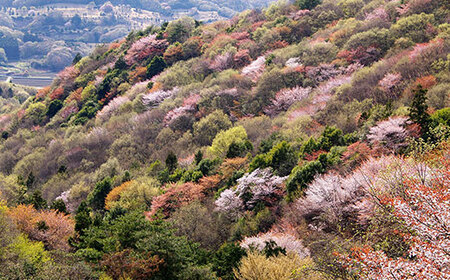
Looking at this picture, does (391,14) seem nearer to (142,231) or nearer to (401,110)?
(401,110)

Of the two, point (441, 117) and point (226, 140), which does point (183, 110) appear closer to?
point (226, 140)

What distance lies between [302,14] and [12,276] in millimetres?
57323

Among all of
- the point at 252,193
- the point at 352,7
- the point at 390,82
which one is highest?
the point at 352,7

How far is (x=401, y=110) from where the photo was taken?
24.0m

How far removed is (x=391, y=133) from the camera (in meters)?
21.4

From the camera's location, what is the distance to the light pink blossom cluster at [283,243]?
50.8 ft

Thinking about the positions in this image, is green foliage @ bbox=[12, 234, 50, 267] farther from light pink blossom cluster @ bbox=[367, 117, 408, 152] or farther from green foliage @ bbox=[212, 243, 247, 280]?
light pink blossom cluster @ bbox=[367, 117, 408, 152]

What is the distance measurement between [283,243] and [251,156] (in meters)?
13.8

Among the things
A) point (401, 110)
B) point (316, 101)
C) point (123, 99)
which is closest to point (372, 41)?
point (316, 101)

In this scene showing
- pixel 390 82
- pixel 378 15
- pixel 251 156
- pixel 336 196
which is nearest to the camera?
pixel 336 196

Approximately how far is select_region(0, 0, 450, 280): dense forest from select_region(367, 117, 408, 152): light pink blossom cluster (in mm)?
104

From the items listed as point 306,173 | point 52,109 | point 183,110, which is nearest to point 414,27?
point 183,110

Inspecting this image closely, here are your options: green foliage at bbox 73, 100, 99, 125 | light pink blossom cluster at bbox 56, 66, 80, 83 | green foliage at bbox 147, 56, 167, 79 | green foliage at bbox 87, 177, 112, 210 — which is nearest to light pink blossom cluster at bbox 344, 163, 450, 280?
green foliage at bbox 87, 177, 112, 210

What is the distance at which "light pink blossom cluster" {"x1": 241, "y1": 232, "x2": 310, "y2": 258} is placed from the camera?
15.5 metres
